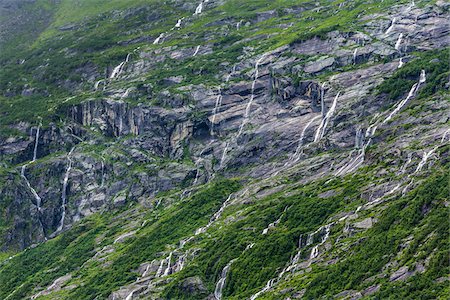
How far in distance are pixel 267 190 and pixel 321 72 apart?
41.0m

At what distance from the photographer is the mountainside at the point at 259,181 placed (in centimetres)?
11406

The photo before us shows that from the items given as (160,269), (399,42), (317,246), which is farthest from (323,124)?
(317,246)

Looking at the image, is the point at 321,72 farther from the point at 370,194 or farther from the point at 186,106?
the point at 370,194

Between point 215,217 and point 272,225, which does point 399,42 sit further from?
point 272,225

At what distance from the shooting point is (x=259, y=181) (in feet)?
517

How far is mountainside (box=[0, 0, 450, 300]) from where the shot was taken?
114062mm

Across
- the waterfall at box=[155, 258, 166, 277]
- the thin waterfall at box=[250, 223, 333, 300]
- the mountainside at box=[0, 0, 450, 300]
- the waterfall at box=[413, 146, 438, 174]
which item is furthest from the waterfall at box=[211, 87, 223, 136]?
the waterfall at box=[413, 146, 438, 174]

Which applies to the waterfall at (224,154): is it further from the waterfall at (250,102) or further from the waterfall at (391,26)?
the waterfall at (391,26)

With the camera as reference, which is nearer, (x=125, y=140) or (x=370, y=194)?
(x=370, y=194)

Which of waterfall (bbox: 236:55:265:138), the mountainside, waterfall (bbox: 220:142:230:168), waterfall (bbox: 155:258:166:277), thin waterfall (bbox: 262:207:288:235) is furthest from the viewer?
waterfall (bbox: 236:55:265:138)

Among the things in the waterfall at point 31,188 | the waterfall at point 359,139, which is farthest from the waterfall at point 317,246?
the waterfall at point 31,188

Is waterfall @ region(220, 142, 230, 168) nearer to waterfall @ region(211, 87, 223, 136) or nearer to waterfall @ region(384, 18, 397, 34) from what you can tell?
waterfall @ region(211, 87, 223, 136)

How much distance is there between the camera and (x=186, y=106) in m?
188

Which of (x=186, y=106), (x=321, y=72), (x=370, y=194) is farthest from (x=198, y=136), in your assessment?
(x=370, y=194)
